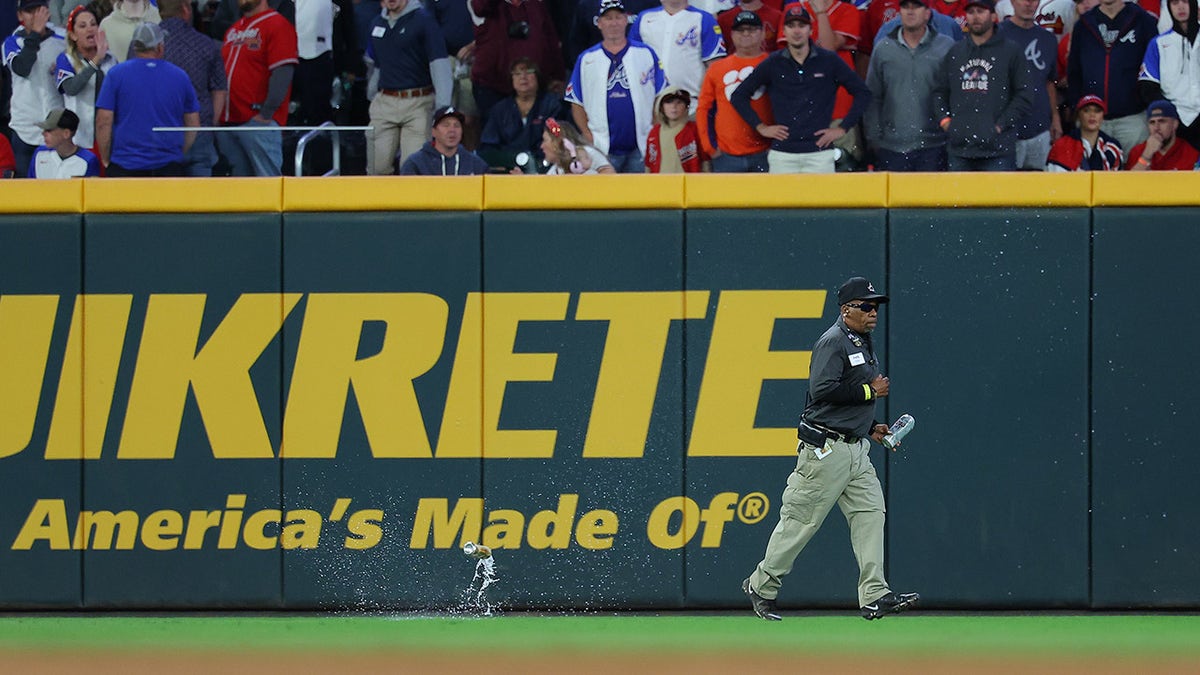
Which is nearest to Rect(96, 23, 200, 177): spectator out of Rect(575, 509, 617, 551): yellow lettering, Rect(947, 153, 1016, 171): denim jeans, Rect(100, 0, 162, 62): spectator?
Rect(100, 0, 162, 62): spectator

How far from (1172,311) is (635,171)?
12.2 feet

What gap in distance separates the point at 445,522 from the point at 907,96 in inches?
165

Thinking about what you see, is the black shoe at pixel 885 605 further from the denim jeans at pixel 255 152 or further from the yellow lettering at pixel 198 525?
the denim jeans at pixel 255 152

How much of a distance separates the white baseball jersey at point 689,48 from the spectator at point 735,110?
39 centimetres

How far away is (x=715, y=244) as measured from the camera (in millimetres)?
10961

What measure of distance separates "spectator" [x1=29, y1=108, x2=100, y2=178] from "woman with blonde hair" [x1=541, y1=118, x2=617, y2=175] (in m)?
3.13

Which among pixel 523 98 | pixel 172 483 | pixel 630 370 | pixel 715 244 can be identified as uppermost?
pixel 523 98

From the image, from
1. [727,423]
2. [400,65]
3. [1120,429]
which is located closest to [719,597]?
[727,423]

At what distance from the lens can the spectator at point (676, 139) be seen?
39.3 feet

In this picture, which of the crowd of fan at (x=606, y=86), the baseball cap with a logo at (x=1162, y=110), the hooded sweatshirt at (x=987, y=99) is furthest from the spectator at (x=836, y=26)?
the baseball cap with a logo at (x=1162, y=110)

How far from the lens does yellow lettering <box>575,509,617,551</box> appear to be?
433 inches

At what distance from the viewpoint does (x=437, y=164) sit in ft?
37.9

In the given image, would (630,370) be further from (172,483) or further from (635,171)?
(172,483)

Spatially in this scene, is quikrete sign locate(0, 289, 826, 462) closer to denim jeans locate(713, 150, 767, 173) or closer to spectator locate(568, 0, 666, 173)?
denim jeans locate(713, 150, 767, 173)
